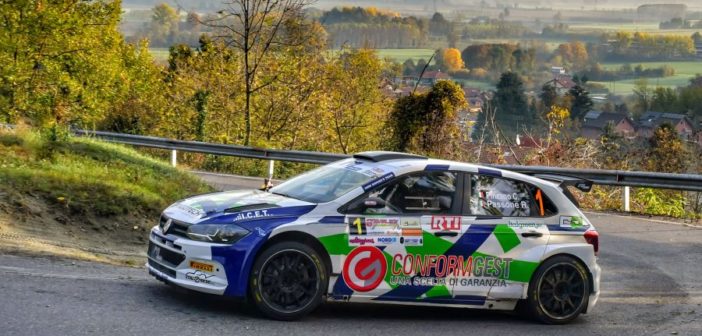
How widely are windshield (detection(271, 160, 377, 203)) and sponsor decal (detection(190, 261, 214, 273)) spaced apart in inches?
46.3

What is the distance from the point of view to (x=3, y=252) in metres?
10.4

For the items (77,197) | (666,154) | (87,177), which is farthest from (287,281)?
(666,154)

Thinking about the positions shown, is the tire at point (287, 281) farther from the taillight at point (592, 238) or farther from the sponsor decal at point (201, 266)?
the taillight at point (592, 238)

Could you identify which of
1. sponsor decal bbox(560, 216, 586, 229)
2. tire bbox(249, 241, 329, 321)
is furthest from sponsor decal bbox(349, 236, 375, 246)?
sponsor decal bbox(560, 216, 586, 229)

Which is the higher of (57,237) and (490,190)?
(490,190)

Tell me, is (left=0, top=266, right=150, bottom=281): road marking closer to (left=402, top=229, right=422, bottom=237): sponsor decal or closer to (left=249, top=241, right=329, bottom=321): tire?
(left=249, top=241, right=329, bottom=321): tire

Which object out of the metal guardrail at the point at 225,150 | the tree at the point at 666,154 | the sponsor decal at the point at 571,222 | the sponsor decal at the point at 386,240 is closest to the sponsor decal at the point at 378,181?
the sponsor decal at the point at 386,240

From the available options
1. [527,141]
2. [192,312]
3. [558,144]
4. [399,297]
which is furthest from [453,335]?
[527,141]

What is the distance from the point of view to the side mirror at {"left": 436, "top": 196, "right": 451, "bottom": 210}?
9633 mm

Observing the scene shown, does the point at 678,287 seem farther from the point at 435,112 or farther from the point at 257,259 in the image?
the point at 435,112

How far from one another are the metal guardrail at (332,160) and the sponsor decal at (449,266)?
7.53 meters

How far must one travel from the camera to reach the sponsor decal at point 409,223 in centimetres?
936

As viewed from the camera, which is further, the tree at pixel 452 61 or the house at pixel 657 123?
the tree at pixel 452 61

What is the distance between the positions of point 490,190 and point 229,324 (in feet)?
9.63
